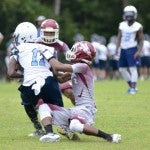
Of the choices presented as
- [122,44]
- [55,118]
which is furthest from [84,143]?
[122,44]

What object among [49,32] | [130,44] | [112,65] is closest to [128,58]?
[130,44]

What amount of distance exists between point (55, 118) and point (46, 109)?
19 cm

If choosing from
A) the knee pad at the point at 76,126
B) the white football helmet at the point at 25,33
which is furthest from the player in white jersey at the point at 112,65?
the knee pad at the point at 76,126

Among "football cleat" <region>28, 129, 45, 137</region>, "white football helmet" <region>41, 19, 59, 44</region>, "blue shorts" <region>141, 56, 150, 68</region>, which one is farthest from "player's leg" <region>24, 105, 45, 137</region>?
"blue shorts" <region>141, 56, 150, 68</region>

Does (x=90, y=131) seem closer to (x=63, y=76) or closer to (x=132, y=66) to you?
(x=63, y=76)

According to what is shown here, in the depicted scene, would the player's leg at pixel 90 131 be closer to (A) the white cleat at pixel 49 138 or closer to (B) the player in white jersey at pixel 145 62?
(A) the white cleat at pixel 49 138

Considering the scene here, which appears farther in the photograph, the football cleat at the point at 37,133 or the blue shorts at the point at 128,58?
the blue shorts at the point at 128,58

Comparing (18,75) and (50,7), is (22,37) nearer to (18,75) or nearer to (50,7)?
(18,75)

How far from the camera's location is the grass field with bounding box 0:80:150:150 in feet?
35.8

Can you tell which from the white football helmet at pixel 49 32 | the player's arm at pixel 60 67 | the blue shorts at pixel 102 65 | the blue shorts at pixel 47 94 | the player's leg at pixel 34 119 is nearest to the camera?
the player's arm at pixel 60 67

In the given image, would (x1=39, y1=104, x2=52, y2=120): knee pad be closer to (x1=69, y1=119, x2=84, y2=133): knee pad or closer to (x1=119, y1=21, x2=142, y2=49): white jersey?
(x1=69, y1=119, x2=84, y2=133): knee pad

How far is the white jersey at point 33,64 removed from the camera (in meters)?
11.6

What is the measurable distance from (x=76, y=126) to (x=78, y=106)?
Result: 55cm

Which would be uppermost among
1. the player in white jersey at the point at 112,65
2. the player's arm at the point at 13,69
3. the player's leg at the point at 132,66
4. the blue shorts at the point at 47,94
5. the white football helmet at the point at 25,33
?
the white football helmet at the point at 25,33
